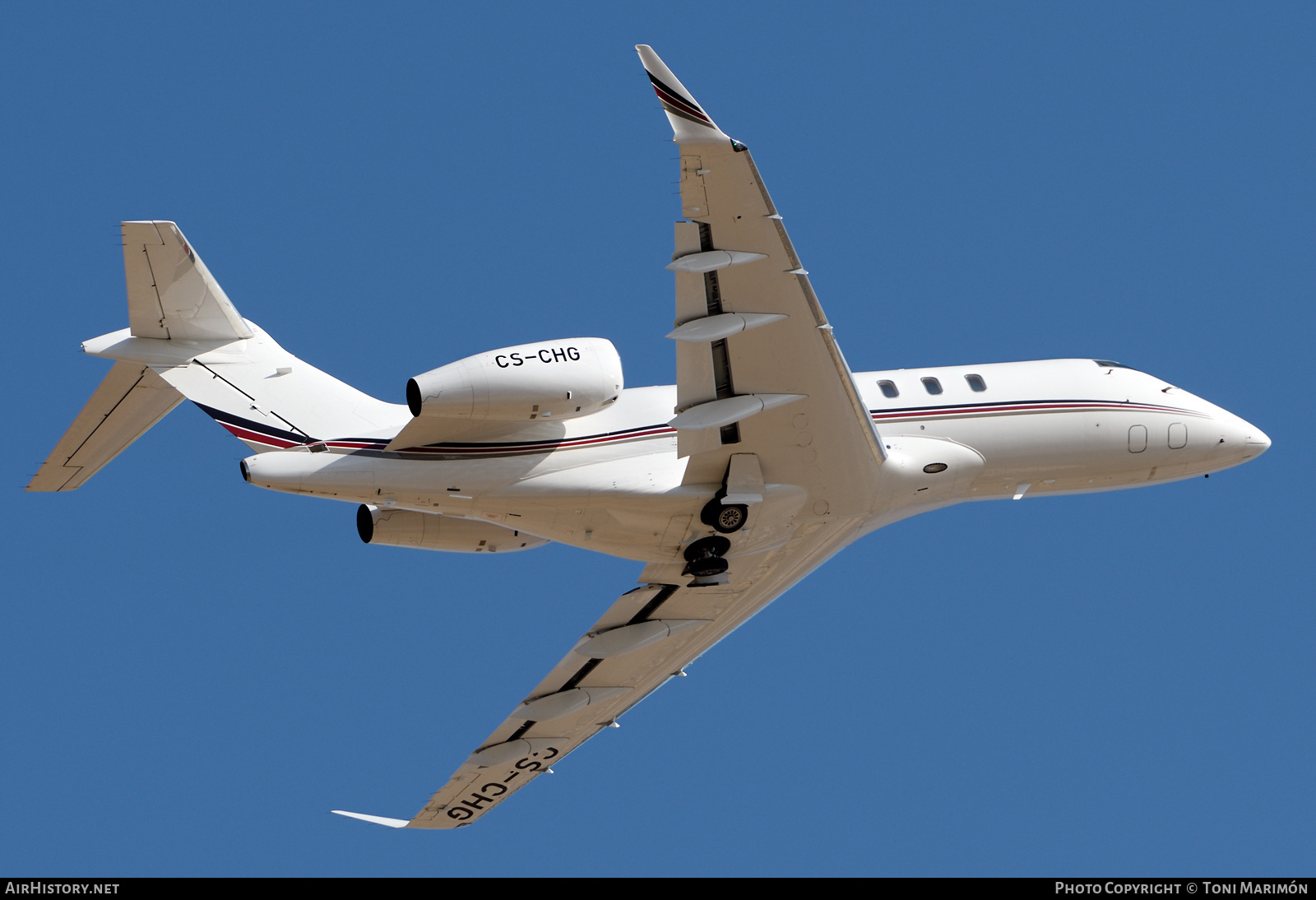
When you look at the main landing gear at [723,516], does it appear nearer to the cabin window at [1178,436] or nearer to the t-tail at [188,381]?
the t-tail at [188,381]

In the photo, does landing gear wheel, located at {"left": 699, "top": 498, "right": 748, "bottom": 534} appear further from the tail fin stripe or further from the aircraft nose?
the aircraft nose

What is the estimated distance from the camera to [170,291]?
2158 centimetres

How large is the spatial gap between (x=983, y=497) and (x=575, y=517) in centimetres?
610

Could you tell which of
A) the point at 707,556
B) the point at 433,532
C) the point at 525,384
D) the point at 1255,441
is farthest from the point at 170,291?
the point at 1255,441

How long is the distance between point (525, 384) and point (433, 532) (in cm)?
359

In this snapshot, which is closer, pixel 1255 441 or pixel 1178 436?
pixel 1178 436

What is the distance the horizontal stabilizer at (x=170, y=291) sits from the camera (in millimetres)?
21188

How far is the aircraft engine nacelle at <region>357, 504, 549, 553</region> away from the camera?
22.6 meters

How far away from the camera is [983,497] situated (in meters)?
23.8

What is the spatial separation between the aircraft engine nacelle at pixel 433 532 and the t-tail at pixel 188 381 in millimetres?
1542

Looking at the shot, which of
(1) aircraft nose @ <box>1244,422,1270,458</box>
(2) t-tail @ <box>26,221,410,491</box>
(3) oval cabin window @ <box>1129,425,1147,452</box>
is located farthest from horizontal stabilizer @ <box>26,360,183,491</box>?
(1) aircraft nose @ <box>1244,422,1270,458</box>

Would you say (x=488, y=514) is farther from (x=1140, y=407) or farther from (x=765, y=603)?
(x=1140, y=407)

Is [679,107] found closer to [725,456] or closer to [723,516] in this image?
[725,456]

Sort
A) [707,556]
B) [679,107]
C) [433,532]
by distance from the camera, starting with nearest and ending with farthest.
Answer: [679,107] < [707,556] < [433,532]
